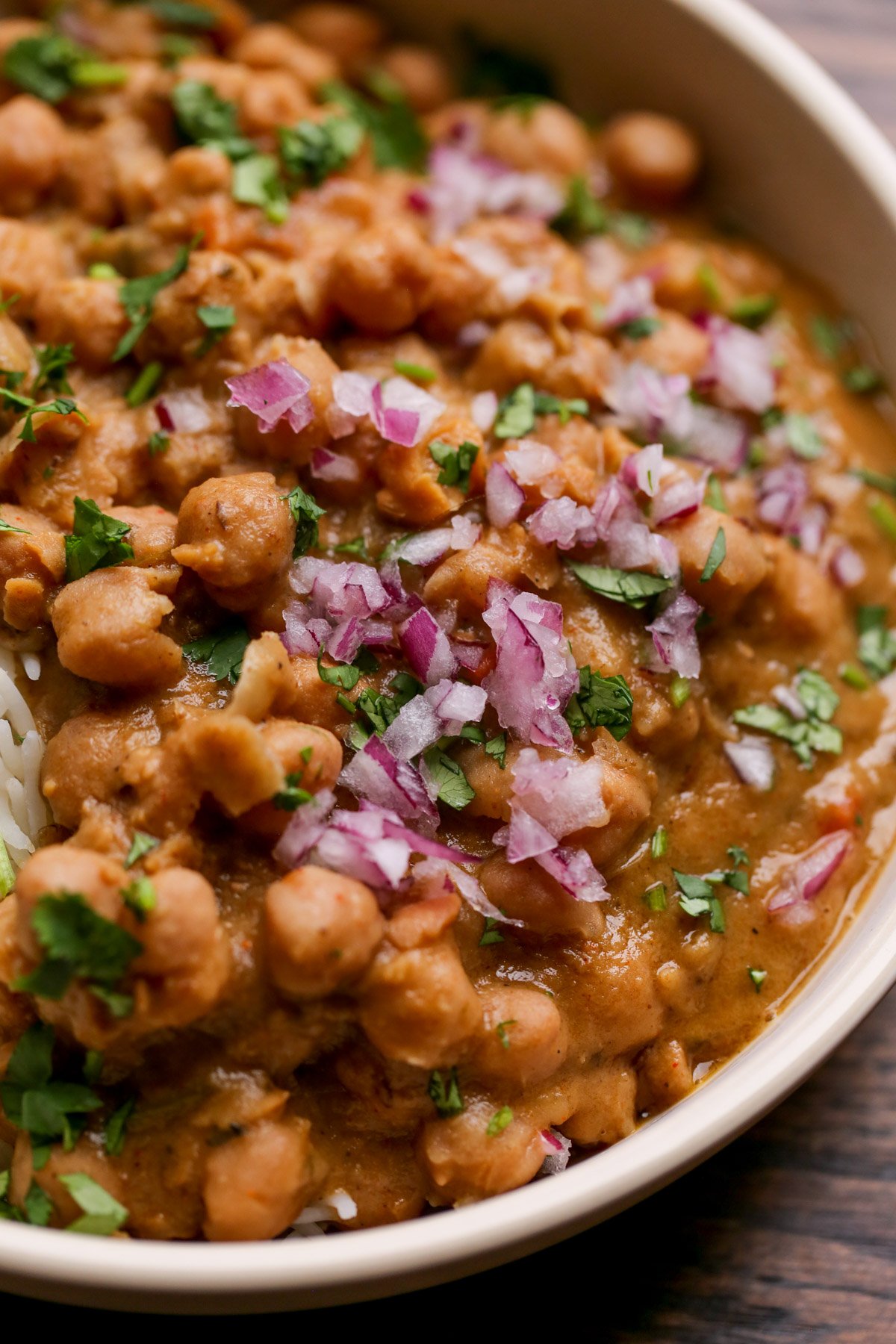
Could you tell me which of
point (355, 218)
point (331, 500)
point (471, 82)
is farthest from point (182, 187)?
point (471, 82)

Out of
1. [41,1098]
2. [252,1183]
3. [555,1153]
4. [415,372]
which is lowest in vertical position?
[41,1098]

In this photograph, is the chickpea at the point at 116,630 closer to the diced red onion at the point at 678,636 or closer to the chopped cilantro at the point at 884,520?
the diced red onion at the point at 678,636

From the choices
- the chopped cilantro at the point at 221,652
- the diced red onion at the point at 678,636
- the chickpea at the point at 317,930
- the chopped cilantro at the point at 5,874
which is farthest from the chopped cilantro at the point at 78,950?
the diced red onion at the point at 678,636

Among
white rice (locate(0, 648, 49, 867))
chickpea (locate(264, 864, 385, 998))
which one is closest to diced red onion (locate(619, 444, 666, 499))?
chickpea (locate(264, 864, 385, 998))

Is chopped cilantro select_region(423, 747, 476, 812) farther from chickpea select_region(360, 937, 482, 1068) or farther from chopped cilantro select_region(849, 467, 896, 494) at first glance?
chopped cilantro select_region(849, 467, 896, 494)

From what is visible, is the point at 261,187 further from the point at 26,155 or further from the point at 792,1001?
the point at 792,1001

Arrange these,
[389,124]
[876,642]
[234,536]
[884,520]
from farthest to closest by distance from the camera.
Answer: [389,124] < [884,520] < [876,642] < [234,536]

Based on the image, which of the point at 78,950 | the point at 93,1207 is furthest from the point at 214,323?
the point at 93,1207
